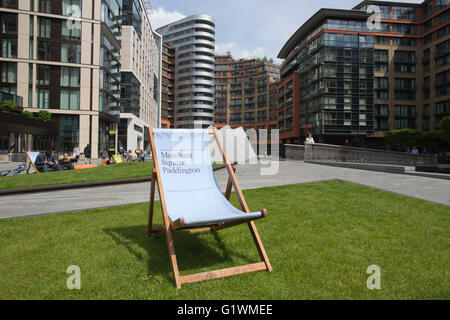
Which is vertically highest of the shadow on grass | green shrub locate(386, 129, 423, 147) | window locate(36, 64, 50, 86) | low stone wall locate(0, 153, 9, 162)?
window locate(36, 64, 50, 86)

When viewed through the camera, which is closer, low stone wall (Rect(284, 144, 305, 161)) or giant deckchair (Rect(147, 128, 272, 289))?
giant deckchair (Rect(147, 128, 272, 289))

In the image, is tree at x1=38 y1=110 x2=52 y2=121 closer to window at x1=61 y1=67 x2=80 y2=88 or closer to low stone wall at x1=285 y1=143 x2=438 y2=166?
window at x1=61 y1=67 x2=80 y2=88

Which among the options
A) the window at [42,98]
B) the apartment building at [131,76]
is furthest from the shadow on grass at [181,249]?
the apartment building at [131,76]

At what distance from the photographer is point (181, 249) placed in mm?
3635

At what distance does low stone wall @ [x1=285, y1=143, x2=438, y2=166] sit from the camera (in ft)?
70.8

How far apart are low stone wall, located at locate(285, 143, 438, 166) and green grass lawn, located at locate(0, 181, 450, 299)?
16517 millimetres

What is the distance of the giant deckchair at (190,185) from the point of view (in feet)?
10.6

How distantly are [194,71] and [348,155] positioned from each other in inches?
3254

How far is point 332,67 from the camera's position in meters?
49.5

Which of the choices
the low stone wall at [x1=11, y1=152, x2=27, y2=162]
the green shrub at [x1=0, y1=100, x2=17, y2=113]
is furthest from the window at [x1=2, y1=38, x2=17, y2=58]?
the low stone wall at [x1=11, y1=152, x2=27, y2=162]

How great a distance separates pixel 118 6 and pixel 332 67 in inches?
1320

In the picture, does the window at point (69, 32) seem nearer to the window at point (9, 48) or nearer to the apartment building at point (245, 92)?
the window at point (9, 48)
